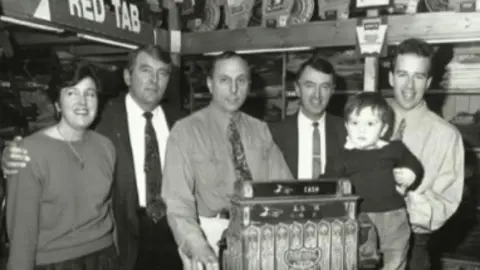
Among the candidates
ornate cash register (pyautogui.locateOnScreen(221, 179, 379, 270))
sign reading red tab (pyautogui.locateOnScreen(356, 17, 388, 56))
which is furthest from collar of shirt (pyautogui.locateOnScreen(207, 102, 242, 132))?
sign reading red tab (pyautogui.locateOnScreen(356, 17, 388, 56))

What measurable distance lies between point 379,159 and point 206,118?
0.86 metres

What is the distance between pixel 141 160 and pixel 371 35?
6.65ft

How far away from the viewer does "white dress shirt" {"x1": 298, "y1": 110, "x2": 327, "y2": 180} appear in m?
2.83

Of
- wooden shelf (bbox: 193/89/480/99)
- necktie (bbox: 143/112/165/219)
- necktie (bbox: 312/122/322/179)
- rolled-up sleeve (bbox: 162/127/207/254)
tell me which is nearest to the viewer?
rolled-up sleeve (bbox: 162/127/207/254)

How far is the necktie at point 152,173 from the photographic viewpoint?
8.86 feet

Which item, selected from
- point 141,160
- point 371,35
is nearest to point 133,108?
point 141,160

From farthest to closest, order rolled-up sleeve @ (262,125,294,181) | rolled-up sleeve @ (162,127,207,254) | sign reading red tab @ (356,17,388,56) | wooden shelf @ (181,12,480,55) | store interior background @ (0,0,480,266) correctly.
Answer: store interior background @ (0,0,480,266) → sign reading red tab @ (356,17,388,56) → wooden shelf @ (181,12,480,55) → rolled-up sleeve @ (262,125,294,181) → rolled-up sleeve @ (162,127,207,254)

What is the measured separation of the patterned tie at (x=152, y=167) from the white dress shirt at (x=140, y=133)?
1.2 inches

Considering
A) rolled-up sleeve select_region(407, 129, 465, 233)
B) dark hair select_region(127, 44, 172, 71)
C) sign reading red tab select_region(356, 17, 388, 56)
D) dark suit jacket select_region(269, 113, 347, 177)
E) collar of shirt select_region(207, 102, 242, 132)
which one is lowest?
rolled-up sleeve select_region(407, 129, 465, 233)

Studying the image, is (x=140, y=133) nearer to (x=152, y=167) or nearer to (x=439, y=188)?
(x=152, y=167)

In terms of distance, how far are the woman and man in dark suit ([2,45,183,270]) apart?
244 millimetres

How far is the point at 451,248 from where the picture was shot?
3828mm

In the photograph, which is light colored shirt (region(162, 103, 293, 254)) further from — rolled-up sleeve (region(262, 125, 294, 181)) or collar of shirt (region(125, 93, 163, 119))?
collar of shirt (region(125, 93, 163, 119))

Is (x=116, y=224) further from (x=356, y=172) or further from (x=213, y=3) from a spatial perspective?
(x=213, y=3)
